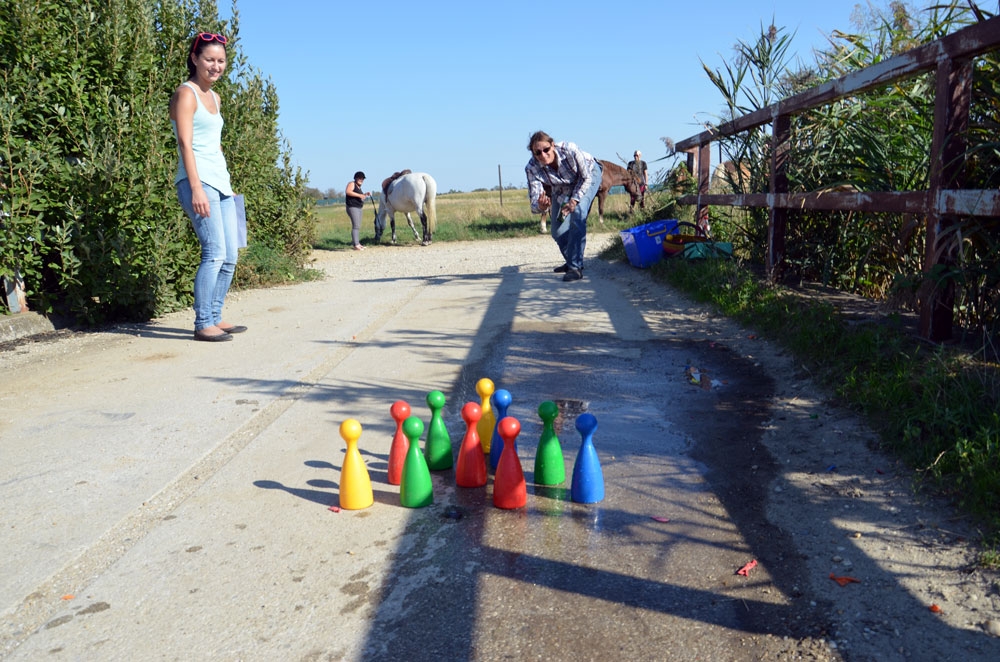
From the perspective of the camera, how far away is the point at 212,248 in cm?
573

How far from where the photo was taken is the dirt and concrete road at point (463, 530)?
2035mm

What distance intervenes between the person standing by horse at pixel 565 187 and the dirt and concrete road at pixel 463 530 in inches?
146

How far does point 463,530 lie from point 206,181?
3.99 meters

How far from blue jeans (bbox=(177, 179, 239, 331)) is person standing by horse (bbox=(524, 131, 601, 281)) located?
3.54 metres

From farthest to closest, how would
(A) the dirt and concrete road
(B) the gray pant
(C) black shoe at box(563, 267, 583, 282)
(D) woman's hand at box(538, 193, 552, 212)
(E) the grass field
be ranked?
(E) the grass field < (B) the gray pant < (C) black shoe at box(563, 267, 583, 282) < (D) woman's hand at box(538, 193, 552, 212) < (A) the dirt and concrete road

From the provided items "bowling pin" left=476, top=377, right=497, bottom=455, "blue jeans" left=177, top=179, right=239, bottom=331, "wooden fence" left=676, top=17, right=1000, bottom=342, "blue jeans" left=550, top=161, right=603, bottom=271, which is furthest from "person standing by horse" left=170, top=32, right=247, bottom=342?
"wooden fence" left=676, top=17, right=1000, bottom=342

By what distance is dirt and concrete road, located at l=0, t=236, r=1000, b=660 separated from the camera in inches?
80.1

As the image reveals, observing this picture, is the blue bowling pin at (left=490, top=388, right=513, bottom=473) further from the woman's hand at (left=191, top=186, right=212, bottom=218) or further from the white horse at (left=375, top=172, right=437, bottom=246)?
the white horse at (left=375, top=172, right=437, bottom=246)

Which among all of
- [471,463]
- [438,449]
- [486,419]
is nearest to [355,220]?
[486,419]

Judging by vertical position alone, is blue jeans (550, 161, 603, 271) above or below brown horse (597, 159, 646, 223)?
below

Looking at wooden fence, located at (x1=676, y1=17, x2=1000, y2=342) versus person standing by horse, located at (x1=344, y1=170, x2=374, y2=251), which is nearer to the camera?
wooden fence, located at (x1=676, y1=17, x2=1000, y2=342)

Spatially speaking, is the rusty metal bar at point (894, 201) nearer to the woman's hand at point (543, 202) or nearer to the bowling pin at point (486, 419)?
the bowling pin at point (486, 419)

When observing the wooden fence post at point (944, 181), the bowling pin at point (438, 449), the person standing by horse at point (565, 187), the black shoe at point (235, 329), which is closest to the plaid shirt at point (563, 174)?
the person standing by horse at point (565, 187)

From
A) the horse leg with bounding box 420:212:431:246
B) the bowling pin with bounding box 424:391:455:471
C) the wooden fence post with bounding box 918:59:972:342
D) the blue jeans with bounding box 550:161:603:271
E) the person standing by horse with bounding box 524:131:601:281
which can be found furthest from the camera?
the horse leg with bounding box 420:212:431:246
